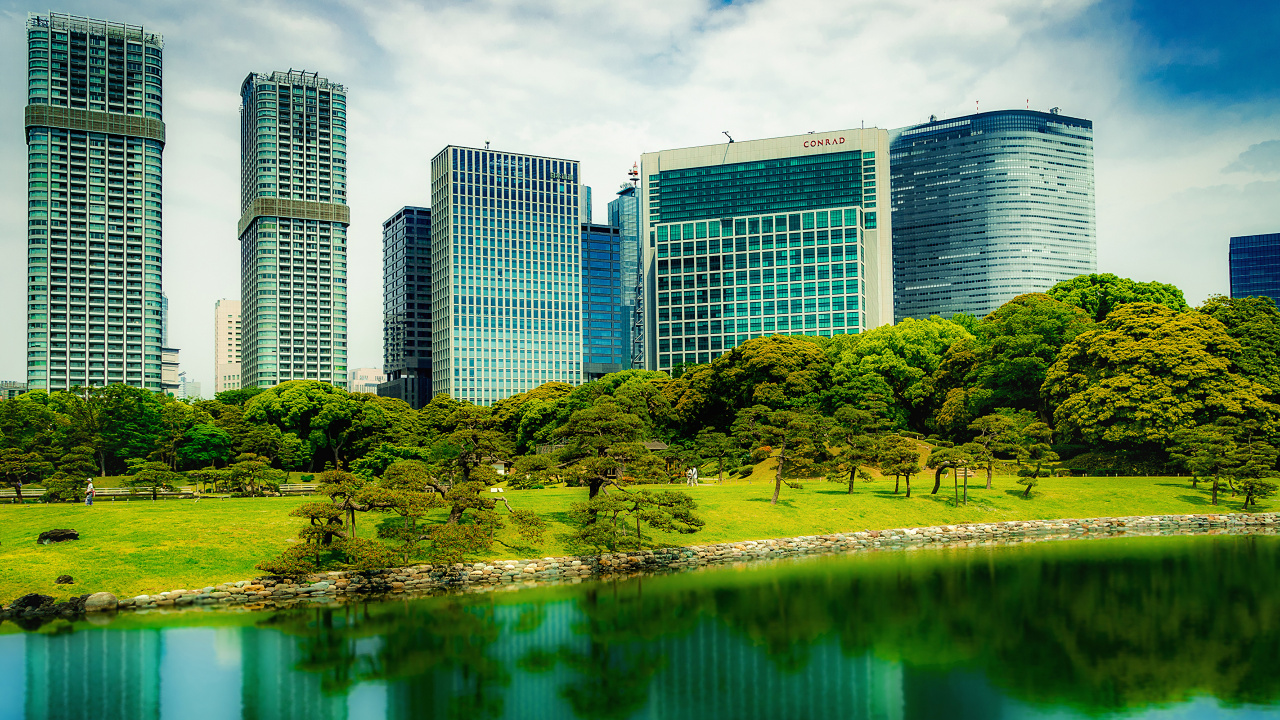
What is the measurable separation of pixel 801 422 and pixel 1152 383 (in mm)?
22963

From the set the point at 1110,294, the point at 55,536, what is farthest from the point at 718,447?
the point at 1110,294

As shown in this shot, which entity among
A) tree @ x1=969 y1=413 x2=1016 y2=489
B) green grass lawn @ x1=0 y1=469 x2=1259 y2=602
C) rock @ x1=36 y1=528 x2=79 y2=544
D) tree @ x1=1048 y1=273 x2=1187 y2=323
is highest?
tree @ x1=1048 y1=273 x2=1187 y2=323

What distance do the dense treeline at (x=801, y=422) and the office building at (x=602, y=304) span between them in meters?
93.0

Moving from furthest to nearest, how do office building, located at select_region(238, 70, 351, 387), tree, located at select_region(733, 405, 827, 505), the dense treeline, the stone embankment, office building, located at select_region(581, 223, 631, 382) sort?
office building, located at select_region(581, 223, 631, 382)
office building, located at select_region(238, 70, 351, 387)
tree, located at select_region(733, 405, 827, 505)
the dense treeline
the stone embankment

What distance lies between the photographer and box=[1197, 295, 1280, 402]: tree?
51.0m

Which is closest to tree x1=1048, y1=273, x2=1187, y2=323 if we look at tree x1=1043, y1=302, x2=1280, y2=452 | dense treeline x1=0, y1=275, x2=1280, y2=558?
dense treeline x1=0, y1=275, x2=1280, y2=558

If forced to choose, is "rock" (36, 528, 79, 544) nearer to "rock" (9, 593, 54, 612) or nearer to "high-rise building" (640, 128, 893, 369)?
"rock" (9, 593, 54, 612)

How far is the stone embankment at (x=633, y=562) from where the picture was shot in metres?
28.3

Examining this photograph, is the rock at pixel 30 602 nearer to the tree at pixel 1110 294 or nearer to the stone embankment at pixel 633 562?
the stone embankment at pixel 633 562

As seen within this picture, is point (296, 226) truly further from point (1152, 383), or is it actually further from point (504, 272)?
point (1152, 383)

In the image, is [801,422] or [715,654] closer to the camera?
[715,654]

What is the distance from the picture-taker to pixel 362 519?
35031 mm

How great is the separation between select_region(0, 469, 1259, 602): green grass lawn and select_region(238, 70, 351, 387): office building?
115418 millimetres

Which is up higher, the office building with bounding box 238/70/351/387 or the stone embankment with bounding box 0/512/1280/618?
the office building with bounding box 238/70/351/387
